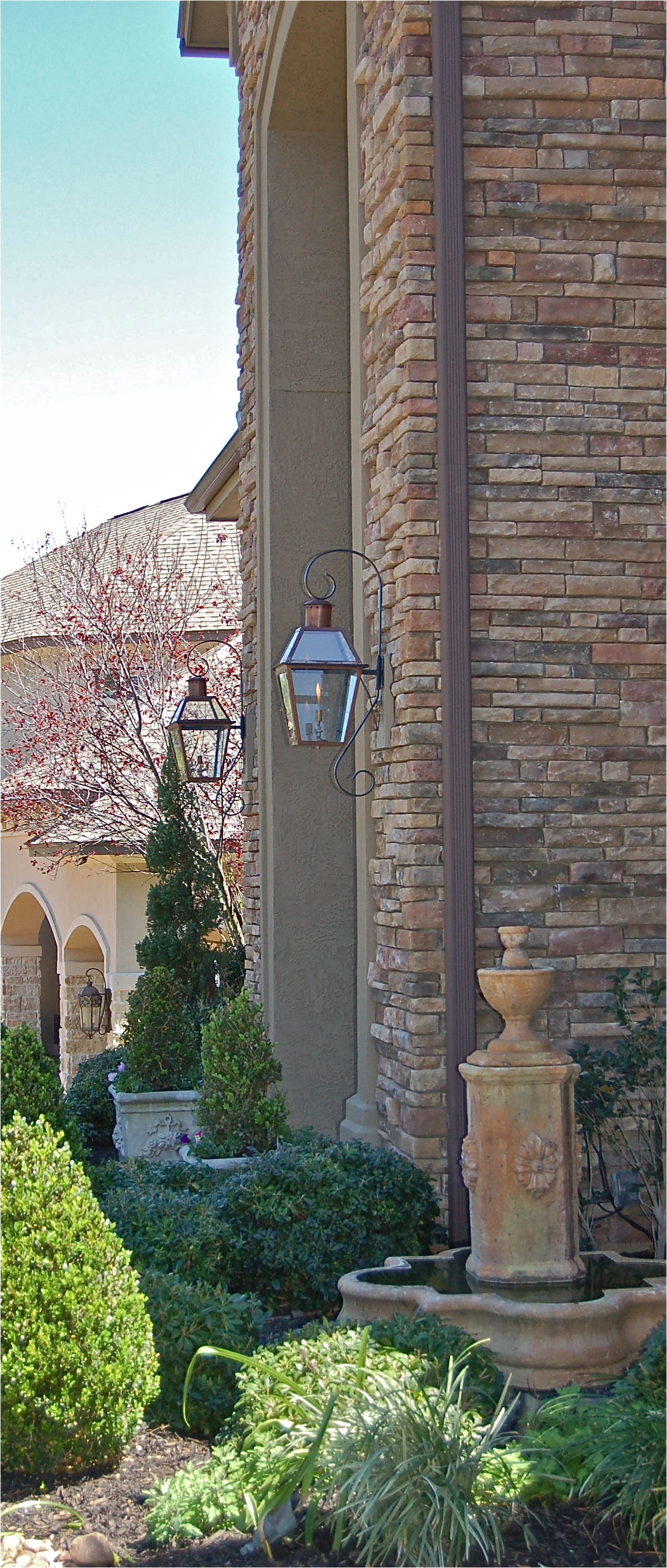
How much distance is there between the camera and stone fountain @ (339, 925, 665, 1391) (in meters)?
3.88

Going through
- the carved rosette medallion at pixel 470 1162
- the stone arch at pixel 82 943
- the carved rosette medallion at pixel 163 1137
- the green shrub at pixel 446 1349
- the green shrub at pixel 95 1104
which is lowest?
the green shrub at pixel 95 1104

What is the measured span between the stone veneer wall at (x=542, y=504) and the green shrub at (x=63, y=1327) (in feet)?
5.58

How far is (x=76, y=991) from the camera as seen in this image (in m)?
19.2

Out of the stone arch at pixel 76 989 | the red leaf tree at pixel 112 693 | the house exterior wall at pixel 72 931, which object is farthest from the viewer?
the stone arch at pixel 76 989

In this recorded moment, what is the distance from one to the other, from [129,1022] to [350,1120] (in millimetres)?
3330

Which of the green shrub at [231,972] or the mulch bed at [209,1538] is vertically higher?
the green shrub at [231,972]

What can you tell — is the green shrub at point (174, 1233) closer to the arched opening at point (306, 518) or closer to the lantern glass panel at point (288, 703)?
the lantern glass panel at point (288, 703)

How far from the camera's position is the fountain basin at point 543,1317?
385 cm

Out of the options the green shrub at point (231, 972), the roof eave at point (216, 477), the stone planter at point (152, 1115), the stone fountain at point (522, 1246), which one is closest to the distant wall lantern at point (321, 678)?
the stone fountain at point (522, 1246)

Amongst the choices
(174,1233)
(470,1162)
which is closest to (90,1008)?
(174,1233)

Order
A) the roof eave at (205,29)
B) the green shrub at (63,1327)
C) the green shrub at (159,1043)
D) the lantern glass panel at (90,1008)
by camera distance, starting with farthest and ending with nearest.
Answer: the lantern glass panel at (90,1008) < the roof eave at (205,29) < the green shrub at (159,1043) < the green shrub at (63,1327)

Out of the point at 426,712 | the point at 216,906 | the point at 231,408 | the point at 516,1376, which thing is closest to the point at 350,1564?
the point at 516,1376

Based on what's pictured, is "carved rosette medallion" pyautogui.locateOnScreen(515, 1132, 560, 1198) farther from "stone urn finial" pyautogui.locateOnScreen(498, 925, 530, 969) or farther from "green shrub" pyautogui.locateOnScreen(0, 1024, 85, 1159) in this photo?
"green shrub" pyautogui.locateOnScreen(0, 1024, 85, 1159)

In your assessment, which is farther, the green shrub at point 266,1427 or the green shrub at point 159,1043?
the green shrub at point 159,1043
